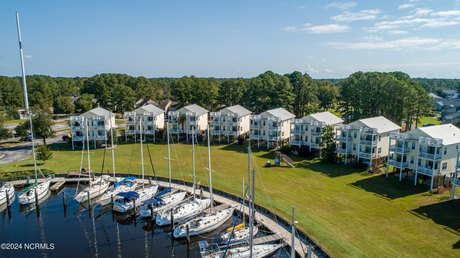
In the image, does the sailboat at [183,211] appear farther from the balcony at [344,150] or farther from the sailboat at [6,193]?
the balcony at [344,150]

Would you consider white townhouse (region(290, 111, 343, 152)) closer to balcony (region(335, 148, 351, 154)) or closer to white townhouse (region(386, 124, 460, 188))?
balcony (region(335, 148, 351, 154))

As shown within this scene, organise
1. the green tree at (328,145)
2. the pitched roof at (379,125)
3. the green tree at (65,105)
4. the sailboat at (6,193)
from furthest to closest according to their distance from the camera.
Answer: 1. the green tree at (65,105)
2. the green tree at (328,145)
3. the pitched roof at (379,125)
4. the sailboat at (6,193)

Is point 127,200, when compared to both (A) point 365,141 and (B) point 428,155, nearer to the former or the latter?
(A) point 365,141

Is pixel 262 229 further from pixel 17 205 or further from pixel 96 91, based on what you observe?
pixel 96 91

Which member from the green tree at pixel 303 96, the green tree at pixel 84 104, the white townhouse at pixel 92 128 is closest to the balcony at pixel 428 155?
the green tree at pixel 303 96

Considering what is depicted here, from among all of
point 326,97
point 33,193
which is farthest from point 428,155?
point 326,97

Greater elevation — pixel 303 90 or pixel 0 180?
pixel 303 90

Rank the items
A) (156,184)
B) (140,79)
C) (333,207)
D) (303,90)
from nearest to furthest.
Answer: (333,207) < (156,184) < (303,90) < (140,79)

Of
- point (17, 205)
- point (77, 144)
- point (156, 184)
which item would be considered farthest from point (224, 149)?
point (17, 205)
